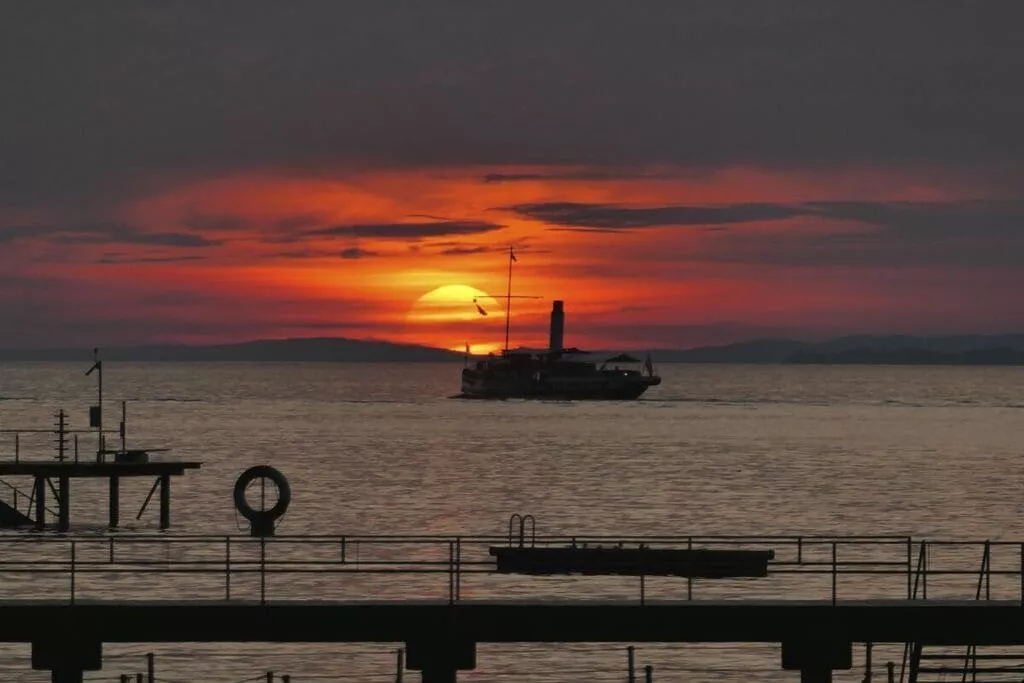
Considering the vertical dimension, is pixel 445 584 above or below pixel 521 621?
below

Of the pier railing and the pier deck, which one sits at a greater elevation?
the pier deck

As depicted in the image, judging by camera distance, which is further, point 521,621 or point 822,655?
point 822,655

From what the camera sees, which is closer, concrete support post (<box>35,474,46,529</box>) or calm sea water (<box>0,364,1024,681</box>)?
calm sea water (<box>0,364,1024,681</box>)

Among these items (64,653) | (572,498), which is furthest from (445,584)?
(572,498)

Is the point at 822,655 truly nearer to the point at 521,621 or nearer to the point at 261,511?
the point at 521,621

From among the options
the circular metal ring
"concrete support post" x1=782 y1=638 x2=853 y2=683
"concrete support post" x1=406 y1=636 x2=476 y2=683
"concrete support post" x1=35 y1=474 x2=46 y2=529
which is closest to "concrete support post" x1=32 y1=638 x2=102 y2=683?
"concrete support post" x1=406 y1=636 x2=476 y2=683

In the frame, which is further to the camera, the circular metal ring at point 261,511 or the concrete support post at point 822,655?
the circular metal ring at point 261,511

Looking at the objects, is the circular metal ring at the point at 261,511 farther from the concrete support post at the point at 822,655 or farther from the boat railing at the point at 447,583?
the concrete support post at the point at 822,655

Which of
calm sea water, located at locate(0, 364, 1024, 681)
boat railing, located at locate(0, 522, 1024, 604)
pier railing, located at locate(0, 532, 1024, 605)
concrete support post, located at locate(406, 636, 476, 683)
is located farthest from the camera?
boat railing, located at locate(0, 522, 1024, 604)

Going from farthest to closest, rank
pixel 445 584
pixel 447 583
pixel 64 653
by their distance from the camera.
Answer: pixel 445 584 → pixel 447 583 → pixel 64 653

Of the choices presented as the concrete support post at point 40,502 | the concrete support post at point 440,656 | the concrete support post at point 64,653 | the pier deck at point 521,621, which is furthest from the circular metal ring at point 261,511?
the concrete support post at point 440,656

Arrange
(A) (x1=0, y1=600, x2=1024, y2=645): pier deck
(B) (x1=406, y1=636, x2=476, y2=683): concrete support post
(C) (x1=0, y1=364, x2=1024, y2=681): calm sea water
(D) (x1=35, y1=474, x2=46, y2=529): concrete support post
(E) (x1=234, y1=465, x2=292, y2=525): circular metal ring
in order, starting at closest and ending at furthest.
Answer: (A) (x1=0, y1=600, x2=1024, y2=645): pier deck → (B) (x1=406, y1=636, x2=476, y2=683): concrete support post → (C) (x1=0, y1=364, x2=1024, y2=681): calm sea water → (E) (x1=234, y1=465, x2=292, y2=525): circular metal ring → (D) (x1=35, y1=474, x2=46, y2=529): concrete support post

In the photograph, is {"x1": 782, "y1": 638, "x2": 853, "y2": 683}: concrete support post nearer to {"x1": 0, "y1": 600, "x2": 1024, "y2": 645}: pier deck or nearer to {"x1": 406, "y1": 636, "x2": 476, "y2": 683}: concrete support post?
{"x1": 0, "y1": 600, "x2": 1024, "y2": 645}: pier deck

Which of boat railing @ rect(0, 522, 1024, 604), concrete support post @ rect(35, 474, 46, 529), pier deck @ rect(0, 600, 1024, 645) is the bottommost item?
boat railing @ rect(0, 522, 1024, 604)
